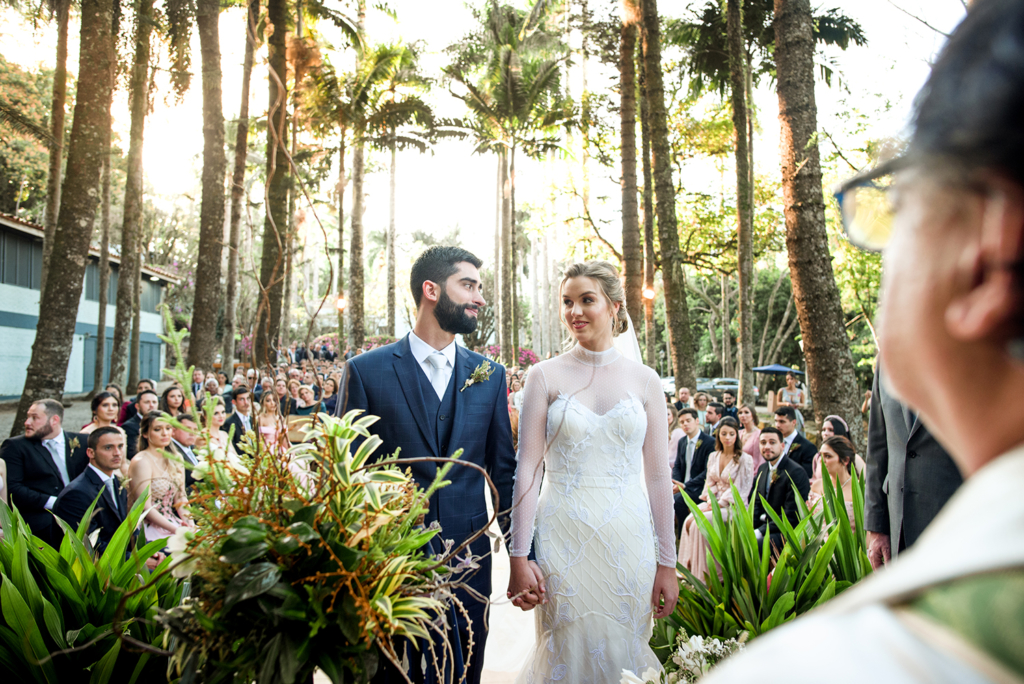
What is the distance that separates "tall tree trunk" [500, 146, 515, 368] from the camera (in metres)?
21.7

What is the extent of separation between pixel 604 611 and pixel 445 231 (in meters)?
63.8

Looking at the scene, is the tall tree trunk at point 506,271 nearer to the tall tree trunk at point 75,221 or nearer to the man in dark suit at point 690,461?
the man in dark suit at point 690,461

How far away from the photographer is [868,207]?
2.50 ft

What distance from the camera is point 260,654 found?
130cm

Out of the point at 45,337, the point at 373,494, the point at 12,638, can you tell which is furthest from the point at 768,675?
the point at 45,337

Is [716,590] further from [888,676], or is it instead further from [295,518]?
[888,676]

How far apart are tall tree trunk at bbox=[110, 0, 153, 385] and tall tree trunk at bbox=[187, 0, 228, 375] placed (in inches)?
164

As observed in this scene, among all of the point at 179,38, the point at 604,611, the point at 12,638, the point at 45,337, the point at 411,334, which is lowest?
the point at 604,611

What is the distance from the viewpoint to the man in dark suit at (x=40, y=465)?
16.6 feet

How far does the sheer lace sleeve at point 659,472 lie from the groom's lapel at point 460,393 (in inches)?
34.7

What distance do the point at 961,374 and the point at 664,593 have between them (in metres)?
2.72

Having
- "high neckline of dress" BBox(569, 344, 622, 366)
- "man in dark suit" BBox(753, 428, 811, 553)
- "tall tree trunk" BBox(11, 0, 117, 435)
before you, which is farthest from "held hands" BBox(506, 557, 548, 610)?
"tall tree trunk" BBox(11, 0, 117, 435)

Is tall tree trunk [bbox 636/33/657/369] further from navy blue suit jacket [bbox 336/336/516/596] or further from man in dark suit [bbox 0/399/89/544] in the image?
navy blue suit jacket [bbox 336/336/516/596]

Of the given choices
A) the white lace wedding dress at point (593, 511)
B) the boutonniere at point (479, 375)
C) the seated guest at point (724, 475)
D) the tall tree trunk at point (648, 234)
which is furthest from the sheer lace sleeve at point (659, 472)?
the tall tree trunk at point (648, 234)
